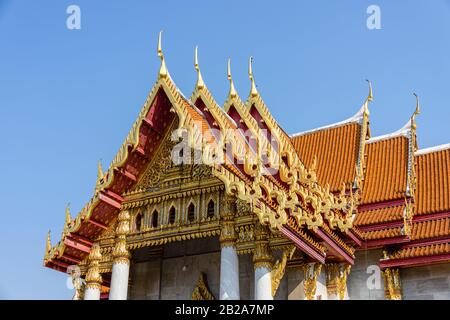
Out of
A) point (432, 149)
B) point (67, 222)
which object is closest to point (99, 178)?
point (67, 222)

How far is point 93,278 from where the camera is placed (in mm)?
13398

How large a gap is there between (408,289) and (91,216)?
→ 6.27m

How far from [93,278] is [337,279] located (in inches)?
182

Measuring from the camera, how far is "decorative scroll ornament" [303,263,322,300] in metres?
12.6

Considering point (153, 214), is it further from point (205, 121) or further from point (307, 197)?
point (307, 197)

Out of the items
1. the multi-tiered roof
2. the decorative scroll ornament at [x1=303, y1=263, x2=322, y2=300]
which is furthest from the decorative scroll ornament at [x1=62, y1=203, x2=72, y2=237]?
the decorative scroll ornament at [x1=303, y1=263, x2=322, y2=300]

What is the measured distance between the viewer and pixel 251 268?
13.1 metres

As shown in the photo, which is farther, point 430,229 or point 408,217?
point 408,217

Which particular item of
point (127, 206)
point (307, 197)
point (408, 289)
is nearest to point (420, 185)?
point (408, 289)

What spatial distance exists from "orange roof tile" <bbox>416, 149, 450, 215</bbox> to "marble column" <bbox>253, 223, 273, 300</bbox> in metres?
4.57

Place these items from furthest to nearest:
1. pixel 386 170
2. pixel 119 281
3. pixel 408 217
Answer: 1. pixel 386 170
2. pixel 408 217
3. pixel 119 281

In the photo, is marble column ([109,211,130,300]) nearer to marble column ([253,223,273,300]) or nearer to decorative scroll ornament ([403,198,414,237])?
marble column ([253,223,273,300])

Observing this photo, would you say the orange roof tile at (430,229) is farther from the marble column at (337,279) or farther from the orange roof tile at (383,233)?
the marble column at (337,279)

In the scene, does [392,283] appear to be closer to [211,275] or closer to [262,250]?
[262,250]
